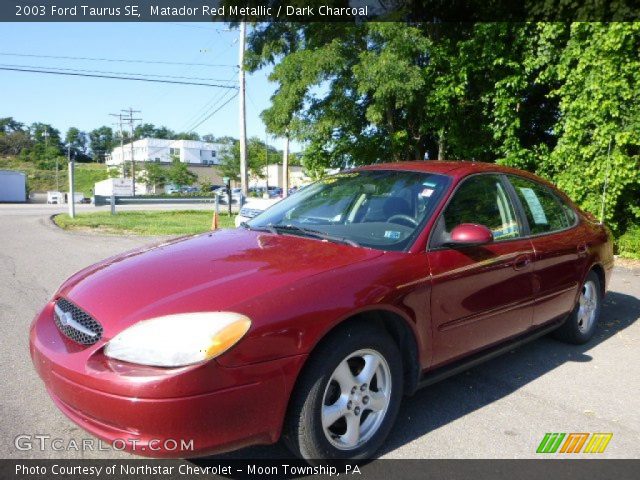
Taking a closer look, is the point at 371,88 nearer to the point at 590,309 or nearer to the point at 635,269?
the point at 635,269

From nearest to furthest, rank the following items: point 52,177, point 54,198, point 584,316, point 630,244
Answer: point 584,316
point 630,244
point 54,198
point 52,177

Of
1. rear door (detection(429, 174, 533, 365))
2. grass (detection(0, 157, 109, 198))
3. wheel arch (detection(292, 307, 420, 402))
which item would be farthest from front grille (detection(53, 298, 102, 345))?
grass (detection(0, 157, 109, 198))

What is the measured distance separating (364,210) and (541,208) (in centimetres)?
160

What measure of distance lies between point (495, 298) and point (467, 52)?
10.1m

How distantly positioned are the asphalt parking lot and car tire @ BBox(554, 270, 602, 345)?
0.33ft

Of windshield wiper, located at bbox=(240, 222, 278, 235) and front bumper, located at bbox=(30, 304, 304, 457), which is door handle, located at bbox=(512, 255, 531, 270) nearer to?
windshield wiper, located at bbox=(240, 222, 278, 235)

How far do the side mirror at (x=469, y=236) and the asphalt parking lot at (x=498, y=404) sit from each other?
110cm

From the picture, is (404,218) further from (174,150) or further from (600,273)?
(174,150)

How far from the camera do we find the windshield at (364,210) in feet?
10.3

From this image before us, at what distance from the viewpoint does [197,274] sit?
2.57 metres

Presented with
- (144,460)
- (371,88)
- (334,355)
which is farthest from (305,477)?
(371,88)

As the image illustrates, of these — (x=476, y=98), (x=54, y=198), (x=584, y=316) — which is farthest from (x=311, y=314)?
(x=54, y=198)

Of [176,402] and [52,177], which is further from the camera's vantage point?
[52,177]

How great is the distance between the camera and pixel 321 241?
306cm
